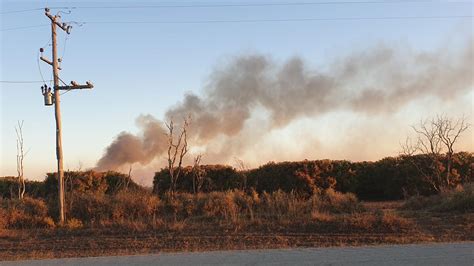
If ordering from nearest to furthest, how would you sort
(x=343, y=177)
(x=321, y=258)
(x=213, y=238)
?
(x=321, y=258) → (x=213, y=238) → (x=343, y=177)

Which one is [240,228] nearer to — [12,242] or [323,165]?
[12,242]

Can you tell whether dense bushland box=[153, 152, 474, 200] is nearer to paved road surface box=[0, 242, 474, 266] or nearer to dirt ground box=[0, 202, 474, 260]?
dirt ground box=[0, 202, 474, 260]

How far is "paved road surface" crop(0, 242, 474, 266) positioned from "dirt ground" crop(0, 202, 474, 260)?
3221 mm

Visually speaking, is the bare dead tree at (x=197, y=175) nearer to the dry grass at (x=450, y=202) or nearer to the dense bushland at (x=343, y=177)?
the dense bushland at (x=343, y=177)

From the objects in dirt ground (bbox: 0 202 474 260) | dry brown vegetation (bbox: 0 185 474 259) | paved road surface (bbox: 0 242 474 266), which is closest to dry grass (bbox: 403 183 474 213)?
dry brown vegetation (bbox: 0 185 474 259)

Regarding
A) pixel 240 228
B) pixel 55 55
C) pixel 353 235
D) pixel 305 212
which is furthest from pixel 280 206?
pixel 55 55

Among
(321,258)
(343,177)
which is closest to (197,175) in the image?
(343,177)

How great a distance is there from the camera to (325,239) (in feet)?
50.0

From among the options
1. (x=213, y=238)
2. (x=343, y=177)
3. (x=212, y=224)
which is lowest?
(x=213, y=238)

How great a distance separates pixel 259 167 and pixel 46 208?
1244cm

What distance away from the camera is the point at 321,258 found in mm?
9055

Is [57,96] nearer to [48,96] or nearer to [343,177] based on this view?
[48,96]

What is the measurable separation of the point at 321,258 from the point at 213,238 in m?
7.05

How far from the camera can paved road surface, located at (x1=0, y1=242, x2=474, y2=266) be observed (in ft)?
28.5
